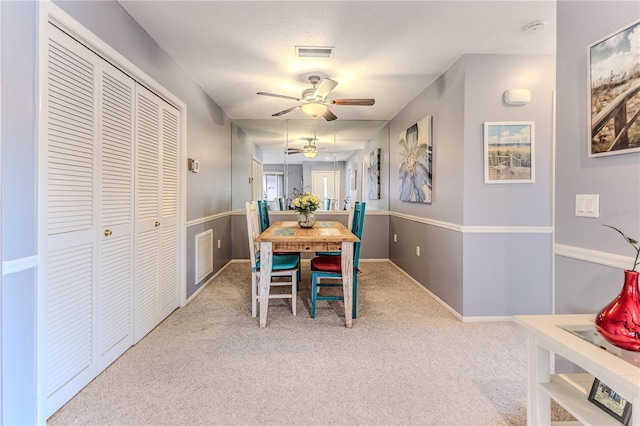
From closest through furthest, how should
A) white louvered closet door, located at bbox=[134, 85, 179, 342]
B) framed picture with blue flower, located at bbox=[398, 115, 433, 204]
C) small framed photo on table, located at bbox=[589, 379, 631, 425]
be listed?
small framed photo on table, located at bbox=[589, 379, 631, 425], white louvered closet door, located at bbox=[134, 85, 179, 342], framed picture with blue flower, located at bbox=[398, 115, 433, 204]

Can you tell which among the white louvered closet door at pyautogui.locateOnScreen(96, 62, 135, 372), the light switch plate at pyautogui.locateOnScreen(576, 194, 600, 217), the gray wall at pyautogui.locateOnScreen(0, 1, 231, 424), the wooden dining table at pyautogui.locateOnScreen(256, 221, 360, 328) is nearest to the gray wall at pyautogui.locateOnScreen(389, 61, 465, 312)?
the wooden dining table at pyautogui.locateOnScreen(256, 221, 360, 328)

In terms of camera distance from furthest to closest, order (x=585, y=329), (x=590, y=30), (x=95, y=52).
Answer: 1. (x=95, y=52)
2. (x=590, y=30)
3. (x=585, y=329)

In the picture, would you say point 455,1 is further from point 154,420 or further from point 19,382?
point 19,382

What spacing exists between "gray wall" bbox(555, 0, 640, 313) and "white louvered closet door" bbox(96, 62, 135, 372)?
2757 millimetres

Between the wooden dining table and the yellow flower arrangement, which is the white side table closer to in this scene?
the wooden dining table

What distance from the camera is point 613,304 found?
1.10 m

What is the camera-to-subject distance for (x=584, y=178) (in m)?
→ 1.45

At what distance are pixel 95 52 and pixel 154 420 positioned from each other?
2185mm

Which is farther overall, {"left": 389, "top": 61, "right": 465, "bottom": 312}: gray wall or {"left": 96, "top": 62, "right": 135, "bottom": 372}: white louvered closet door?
{"left": 389, "top": 61, "right": 465, "bottom": 312}: gray wall

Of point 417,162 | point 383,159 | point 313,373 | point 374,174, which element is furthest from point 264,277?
point 374,174

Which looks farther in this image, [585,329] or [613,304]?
[585,329]

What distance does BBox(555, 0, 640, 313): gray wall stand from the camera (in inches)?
50.4

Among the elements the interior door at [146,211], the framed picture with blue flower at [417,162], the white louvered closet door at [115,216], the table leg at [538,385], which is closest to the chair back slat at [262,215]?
the interior door at [146,211]

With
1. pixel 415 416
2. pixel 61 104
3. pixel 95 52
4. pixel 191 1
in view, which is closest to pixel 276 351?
pixel 415 416
